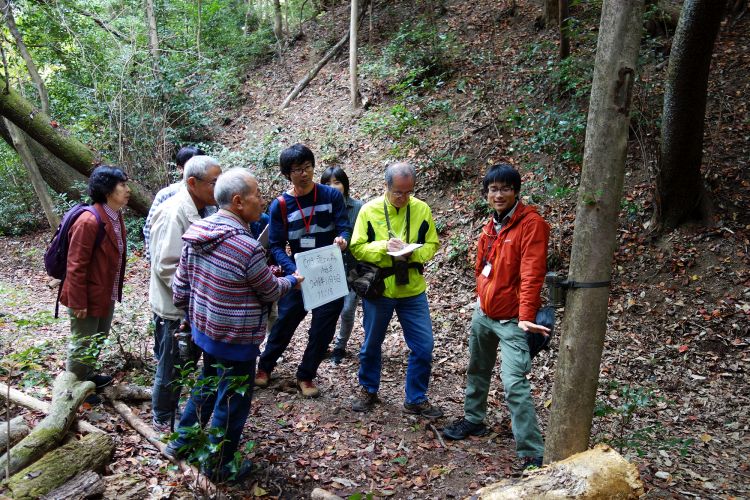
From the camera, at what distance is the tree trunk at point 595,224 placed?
2502mm

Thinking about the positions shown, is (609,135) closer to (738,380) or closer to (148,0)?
(738,380)

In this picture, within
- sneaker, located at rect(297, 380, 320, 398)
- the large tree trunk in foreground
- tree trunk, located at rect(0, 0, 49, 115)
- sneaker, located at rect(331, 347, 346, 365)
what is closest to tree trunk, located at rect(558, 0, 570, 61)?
sneaker, located at rect(331, 347, 346, 365)

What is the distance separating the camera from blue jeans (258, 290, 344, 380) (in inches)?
181

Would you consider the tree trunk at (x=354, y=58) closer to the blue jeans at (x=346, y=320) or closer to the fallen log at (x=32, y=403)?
the blue jeans at (x=346, y=320)

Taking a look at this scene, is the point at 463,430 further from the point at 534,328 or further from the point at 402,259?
the point at 402,259

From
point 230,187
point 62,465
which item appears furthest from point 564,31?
point 62,465

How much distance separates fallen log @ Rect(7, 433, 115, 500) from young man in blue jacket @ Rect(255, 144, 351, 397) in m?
1.69

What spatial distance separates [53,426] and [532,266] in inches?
136

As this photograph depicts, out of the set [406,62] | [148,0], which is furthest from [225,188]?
[148,0]

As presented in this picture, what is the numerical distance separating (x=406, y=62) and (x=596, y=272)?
10814 mm

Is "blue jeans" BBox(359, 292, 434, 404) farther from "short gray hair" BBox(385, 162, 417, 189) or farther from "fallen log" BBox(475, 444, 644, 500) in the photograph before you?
"fallen log" BBox(475, 444, 644, 500)

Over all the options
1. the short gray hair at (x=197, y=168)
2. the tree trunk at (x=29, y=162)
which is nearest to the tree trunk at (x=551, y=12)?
the short gray hair at (x=197, y=168)

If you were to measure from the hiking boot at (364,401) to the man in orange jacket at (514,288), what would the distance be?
1.33 metres

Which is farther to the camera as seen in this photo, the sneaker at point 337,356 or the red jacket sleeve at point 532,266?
the sneaker at point 337,356
